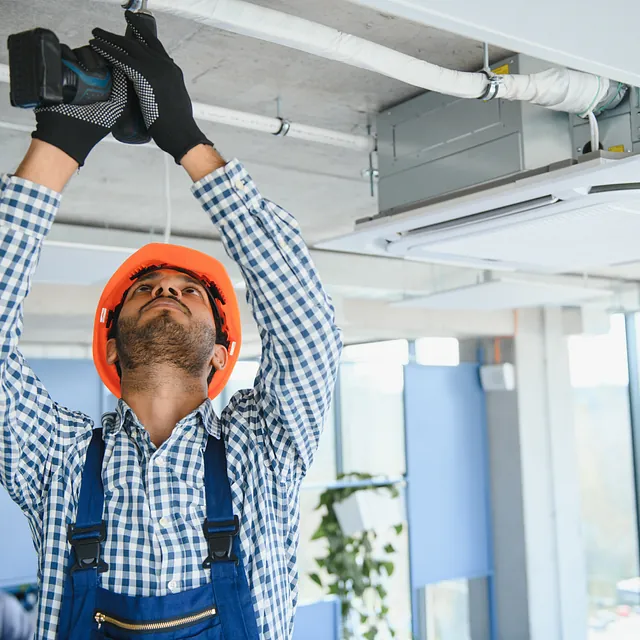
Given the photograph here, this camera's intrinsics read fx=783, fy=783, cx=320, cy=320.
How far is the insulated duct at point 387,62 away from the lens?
1.43 meters

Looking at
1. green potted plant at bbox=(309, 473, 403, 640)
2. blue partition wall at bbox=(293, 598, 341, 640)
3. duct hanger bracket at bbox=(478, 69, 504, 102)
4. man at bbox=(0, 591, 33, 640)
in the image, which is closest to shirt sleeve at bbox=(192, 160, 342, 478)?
duct hanger bracket at bbox=(478, 69, 504, 102)

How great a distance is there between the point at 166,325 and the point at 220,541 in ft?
1.23

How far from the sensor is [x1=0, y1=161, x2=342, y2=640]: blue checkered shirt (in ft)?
3.89

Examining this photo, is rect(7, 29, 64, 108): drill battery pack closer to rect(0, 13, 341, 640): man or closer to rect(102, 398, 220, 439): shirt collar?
rect(0, 13, 341, 640): man

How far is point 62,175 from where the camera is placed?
111cm

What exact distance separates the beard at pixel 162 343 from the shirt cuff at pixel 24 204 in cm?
31

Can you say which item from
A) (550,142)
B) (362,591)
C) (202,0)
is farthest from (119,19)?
(362,591)

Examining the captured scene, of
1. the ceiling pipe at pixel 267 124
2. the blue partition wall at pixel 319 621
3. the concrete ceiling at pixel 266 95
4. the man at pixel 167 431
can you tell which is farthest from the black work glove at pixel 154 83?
the blue partition wall at pixel 319 621

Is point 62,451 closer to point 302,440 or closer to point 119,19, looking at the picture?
point 302,440

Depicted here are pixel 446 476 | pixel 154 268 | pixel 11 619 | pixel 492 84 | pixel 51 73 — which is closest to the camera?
pixel 51 73

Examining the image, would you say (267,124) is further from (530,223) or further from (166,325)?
(166,325)

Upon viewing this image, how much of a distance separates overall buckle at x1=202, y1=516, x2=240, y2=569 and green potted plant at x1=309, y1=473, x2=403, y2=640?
434 centimetres

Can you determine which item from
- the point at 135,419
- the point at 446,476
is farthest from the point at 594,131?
the point at 446,476

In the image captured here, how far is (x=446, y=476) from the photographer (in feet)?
19.9
